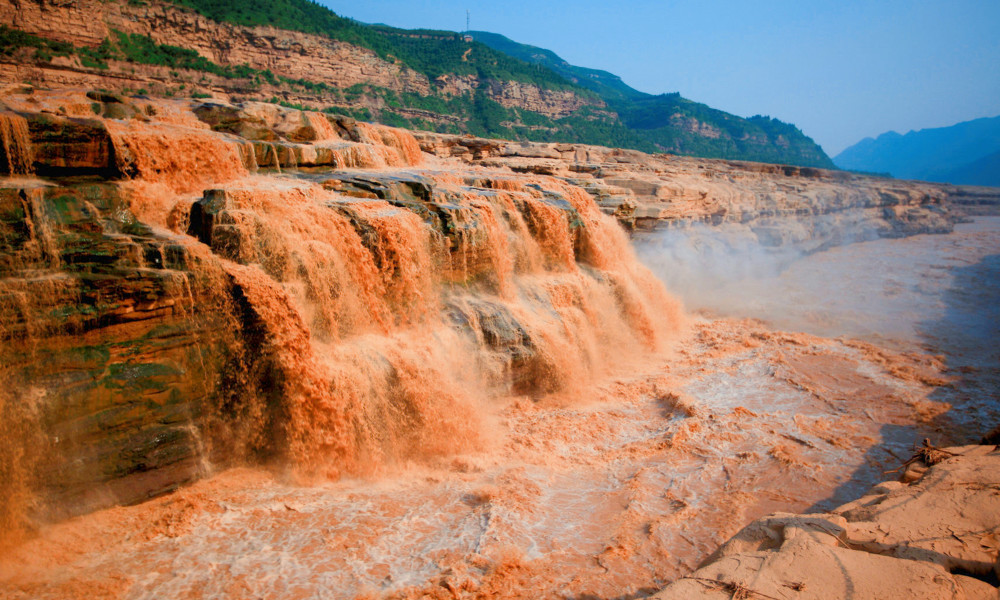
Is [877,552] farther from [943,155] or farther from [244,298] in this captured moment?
[943,155]

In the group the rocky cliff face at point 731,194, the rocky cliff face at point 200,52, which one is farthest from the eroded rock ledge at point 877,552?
the rocky cliff face at point 200,52

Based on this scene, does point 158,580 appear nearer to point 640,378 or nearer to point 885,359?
point 640,378

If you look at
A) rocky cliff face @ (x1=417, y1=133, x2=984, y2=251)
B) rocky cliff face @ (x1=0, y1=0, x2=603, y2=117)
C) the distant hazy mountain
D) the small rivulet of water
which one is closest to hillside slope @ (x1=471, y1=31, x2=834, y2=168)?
the distant hazy mountain

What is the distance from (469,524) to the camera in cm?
536

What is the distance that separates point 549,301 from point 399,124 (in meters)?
27.7

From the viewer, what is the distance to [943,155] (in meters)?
107

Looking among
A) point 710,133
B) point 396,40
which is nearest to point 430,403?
point 396,40

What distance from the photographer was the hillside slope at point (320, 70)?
21078 mm

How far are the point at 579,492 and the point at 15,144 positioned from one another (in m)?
7.81

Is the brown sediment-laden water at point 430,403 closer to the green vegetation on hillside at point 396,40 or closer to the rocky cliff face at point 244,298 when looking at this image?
the rocky cliff face at point 244,298

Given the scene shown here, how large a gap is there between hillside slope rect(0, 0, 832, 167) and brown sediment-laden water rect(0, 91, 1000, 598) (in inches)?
637

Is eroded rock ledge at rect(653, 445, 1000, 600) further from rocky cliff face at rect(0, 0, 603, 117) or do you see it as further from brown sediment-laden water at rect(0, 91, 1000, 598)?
rocky cliff face at rect(0, 0, 603, 117)

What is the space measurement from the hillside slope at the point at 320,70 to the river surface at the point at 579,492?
2158cm

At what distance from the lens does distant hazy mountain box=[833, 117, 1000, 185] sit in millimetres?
77938
